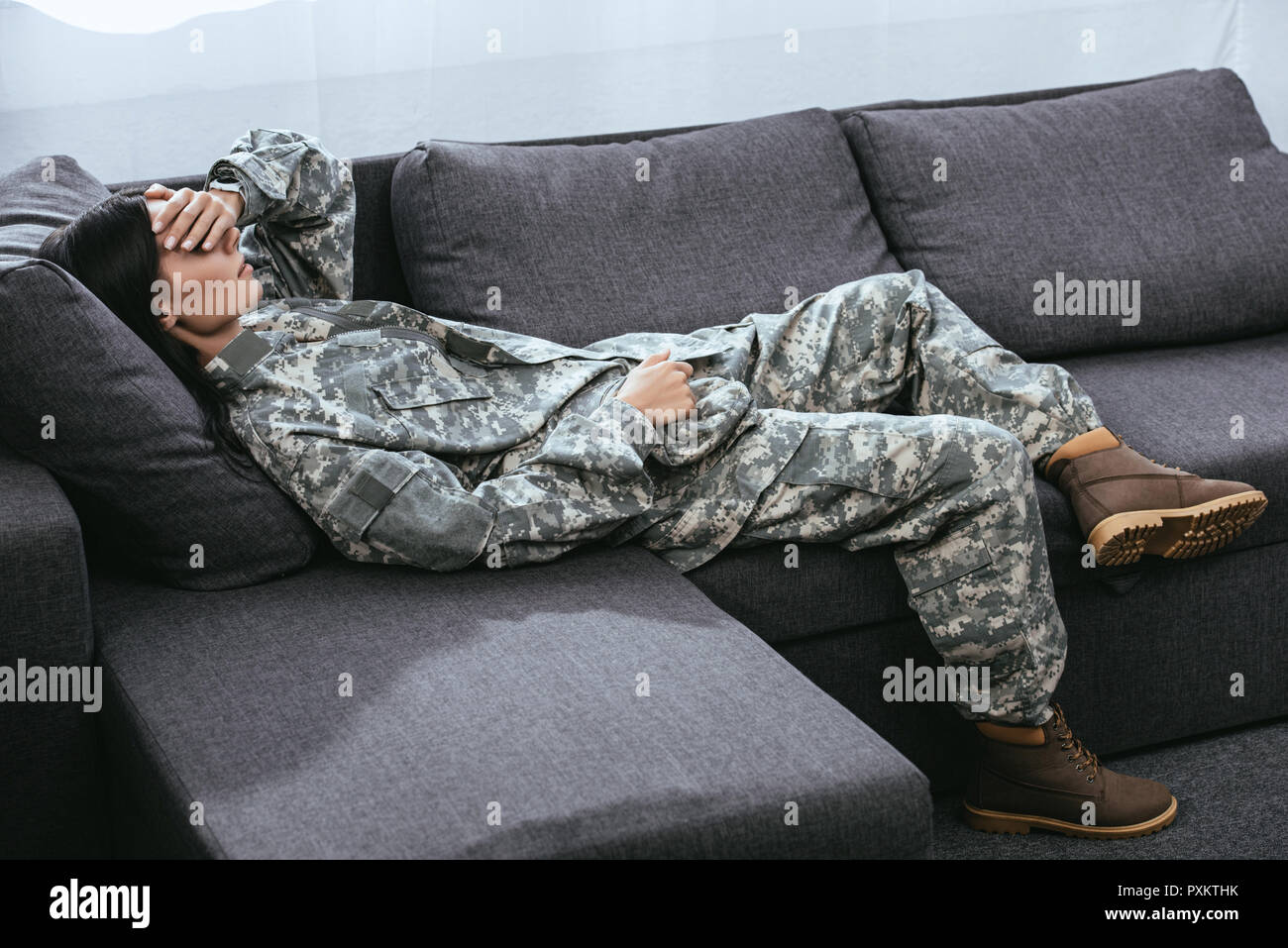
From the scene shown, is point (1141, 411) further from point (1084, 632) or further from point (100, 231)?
point (100, 231)

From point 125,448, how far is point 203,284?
0.26m

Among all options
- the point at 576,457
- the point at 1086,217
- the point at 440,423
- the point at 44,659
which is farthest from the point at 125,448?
the point at 1086,217

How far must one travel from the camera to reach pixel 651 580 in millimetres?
1492

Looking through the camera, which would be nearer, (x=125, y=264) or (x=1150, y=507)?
(x=125, y=264)

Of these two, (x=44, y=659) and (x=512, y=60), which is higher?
(x=512, y=60)

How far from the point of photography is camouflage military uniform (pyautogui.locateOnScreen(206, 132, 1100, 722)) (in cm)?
146

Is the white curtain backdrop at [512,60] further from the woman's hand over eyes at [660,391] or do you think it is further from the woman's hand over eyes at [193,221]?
the woman's hand over eyes at [660,391]

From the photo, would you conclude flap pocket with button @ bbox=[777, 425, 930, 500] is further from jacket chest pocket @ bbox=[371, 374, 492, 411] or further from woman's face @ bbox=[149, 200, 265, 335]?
woman's face @ bbox=[149, 200, 265, 335]

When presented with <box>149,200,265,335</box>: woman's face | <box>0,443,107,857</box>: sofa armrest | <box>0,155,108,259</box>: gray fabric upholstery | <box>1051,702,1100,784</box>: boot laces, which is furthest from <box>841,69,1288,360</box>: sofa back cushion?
<box>0,443,107,857</box>: sofa armrest

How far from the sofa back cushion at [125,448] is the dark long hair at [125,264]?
0.06 meters

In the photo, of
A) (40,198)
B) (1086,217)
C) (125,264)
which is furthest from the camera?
(1086,217)

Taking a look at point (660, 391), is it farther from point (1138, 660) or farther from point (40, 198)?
point (40, 198)

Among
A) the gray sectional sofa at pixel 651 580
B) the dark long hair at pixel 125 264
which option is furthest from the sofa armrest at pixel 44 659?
the dark long hair at pixel 125 264

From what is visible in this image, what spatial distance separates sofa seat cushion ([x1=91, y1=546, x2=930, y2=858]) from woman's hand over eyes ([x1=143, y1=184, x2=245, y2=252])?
1.38ft
